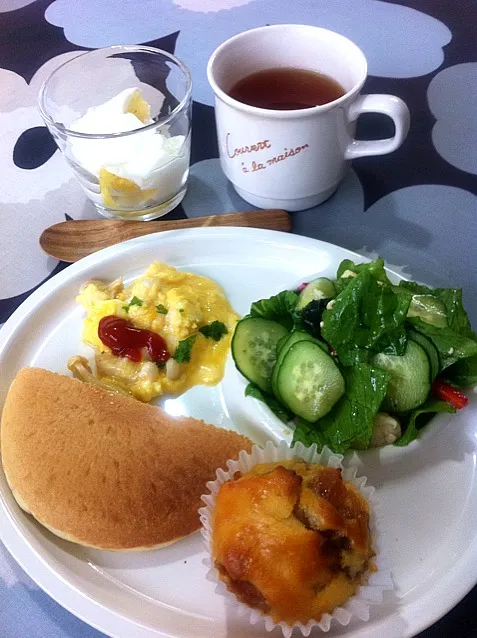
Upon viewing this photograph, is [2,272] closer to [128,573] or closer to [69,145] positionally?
[69,145]

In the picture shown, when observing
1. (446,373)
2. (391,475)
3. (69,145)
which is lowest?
(391,475)

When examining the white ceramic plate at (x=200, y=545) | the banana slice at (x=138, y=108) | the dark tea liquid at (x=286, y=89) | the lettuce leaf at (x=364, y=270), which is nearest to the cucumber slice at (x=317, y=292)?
the lettuce leaf at (x=364, y=270)

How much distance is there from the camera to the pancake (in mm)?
1130

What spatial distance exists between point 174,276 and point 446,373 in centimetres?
72

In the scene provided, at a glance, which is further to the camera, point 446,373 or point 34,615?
point 446,373

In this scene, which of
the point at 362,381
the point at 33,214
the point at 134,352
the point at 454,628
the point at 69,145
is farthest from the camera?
the point at 33,214

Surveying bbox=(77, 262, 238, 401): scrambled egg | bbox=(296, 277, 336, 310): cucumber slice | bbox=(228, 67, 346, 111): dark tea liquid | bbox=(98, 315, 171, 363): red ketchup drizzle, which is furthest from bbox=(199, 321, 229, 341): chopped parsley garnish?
bbox=(228, 67, 346, 111): dark tea liquid

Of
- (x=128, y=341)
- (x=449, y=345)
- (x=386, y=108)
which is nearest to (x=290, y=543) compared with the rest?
(x=449, y=345)

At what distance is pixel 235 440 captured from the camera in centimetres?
127

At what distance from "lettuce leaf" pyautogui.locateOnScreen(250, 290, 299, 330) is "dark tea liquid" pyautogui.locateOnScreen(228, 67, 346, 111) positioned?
0.54 m

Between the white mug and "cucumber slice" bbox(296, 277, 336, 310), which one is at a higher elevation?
the white mug

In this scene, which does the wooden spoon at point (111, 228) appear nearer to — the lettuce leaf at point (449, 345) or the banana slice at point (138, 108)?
the banana slice at point (138, 108)

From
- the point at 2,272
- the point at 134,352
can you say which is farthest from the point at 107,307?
the point at 2,272

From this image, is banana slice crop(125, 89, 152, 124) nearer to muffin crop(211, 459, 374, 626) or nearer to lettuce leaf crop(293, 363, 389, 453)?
lettuce leaf crop(293, 363, 389, 453)
